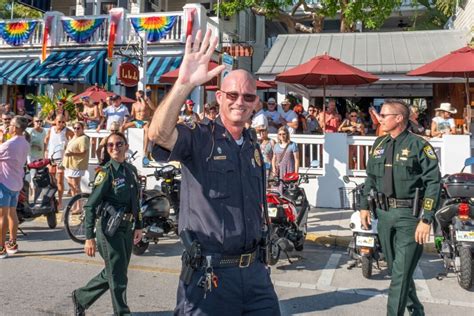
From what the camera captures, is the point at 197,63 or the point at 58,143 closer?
the point at 197,63

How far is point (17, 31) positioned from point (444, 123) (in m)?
18.4

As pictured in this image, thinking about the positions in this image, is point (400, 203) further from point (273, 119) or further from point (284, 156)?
point (273, 119)

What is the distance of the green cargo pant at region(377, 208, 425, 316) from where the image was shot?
12.5ft

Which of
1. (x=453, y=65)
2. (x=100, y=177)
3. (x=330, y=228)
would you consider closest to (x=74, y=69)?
(x=330, y=228)

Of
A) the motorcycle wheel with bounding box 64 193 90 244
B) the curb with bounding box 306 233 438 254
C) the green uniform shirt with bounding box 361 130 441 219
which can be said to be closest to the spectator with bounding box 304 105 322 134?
the curb with bounding box 306 233 438 254

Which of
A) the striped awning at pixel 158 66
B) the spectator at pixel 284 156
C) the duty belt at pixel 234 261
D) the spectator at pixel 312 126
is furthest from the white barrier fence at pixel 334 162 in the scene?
the striped awning at pixel 158 66

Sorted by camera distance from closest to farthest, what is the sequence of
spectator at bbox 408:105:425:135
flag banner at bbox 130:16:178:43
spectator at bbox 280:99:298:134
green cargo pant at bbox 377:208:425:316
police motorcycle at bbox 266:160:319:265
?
green cargo pant at bbox 377:208:425:316 → police motorcycle at bbox 266:160:319:265 → spectator at bbox 408:105:425:135 → spectator at bbox 280:99:298:134 → flag banner at bbox 130:16:178:43

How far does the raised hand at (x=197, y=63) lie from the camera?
2.29m

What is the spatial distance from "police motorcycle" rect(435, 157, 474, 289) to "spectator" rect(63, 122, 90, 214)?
694 centimetres

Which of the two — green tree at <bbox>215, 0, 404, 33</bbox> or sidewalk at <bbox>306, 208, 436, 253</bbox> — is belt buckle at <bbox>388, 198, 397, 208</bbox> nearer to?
sidewalk at <bbox>306, 208, 436, 253</bbox>

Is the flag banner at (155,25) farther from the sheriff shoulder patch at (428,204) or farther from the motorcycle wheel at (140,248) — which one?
the sheriff shoulder patch at (428,204)

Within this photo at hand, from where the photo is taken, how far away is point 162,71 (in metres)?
17.3

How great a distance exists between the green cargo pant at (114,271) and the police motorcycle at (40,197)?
4074 mm

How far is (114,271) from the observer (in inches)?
152
